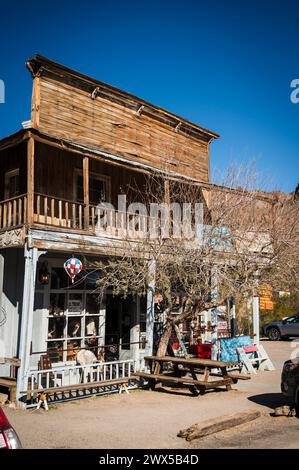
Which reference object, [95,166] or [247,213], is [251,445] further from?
[95,166]

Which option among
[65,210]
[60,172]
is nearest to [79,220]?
[65,210]

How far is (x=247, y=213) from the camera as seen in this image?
1398 centimetres

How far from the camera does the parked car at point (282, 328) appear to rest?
2434cm

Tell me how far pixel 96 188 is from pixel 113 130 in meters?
1.97

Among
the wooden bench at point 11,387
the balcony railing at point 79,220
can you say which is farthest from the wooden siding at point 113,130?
the wooden bench at point 11,387

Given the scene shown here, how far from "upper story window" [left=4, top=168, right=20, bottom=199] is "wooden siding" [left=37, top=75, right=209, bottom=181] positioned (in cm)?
211

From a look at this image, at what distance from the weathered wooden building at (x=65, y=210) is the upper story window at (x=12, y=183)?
31 millimetres

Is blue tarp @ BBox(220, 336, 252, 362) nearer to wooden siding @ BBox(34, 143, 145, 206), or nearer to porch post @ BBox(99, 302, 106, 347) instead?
porch post @ BBox(99, 302, 106, 347)

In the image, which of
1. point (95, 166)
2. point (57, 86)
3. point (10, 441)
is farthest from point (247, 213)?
point (10, 441)

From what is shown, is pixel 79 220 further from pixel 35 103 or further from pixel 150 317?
pixel 35 103

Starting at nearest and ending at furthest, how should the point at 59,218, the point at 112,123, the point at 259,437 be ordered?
the point at 259,437 < the point at 59,218 < the point at 112,123

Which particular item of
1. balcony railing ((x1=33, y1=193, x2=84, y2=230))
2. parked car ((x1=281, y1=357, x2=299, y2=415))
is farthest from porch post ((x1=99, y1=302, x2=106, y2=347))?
parked car ((x1=281, y1=357, x2=299, y2=415))

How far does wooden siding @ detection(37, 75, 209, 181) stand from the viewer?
42.9 ft

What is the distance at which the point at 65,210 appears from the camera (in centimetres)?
1279
